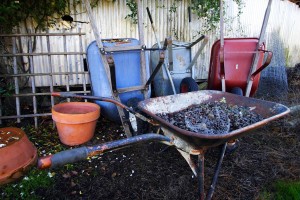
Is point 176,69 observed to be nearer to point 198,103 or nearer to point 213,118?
point 198,103

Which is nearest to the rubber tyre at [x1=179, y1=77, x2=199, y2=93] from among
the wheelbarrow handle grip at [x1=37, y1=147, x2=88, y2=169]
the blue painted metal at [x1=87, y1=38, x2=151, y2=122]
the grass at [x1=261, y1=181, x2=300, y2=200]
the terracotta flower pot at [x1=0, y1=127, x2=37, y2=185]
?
the blue painted metal at [x1=87, y1=38, x2=151, y2=122]

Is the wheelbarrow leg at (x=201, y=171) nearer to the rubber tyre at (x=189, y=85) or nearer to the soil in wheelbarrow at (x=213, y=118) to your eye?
the soil in wheelbarrow at (x=213, y=118)

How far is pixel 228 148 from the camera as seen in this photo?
93.3 inches

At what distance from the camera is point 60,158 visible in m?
0.89

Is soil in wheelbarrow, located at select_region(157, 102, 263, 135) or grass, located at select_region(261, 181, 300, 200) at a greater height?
soil in wheelbarrow, located at select_region(157, 102, 263, 135)

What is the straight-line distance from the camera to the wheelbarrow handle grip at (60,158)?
2.81 ft

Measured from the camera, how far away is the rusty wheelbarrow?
0.95m

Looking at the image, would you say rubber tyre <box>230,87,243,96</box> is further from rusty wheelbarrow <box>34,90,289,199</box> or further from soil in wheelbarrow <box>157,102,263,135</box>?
soil in wheelbarrow <box>157,102,263,135</box>

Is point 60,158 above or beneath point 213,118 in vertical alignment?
above

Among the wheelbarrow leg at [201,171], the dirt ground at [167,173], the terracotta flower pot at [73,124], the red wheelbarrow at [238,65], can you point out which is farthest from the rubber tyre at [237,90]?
the terracotta flower pot at [73,124]

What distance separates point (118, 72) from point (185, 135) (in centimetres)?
161

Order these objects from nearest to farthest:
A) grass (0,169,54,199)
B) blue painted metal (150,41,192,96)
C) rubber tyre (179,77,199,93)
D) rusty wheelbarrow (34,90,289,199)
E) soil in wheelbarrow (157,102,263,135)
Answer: rusty wheelbarrow (34,90,289,199) < soil in wheelbarrow (157,102,263,135) < grass (0,169,54,199) < rubber tyre (179,77,199,93) < blue painted metal (150,41,192,96)

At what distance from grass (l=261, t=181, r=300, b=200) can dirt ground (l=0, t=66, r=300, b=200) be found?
0.16 feet

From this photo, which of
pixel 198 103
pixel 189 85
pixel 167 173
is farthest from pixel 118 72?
pixel 167 173
